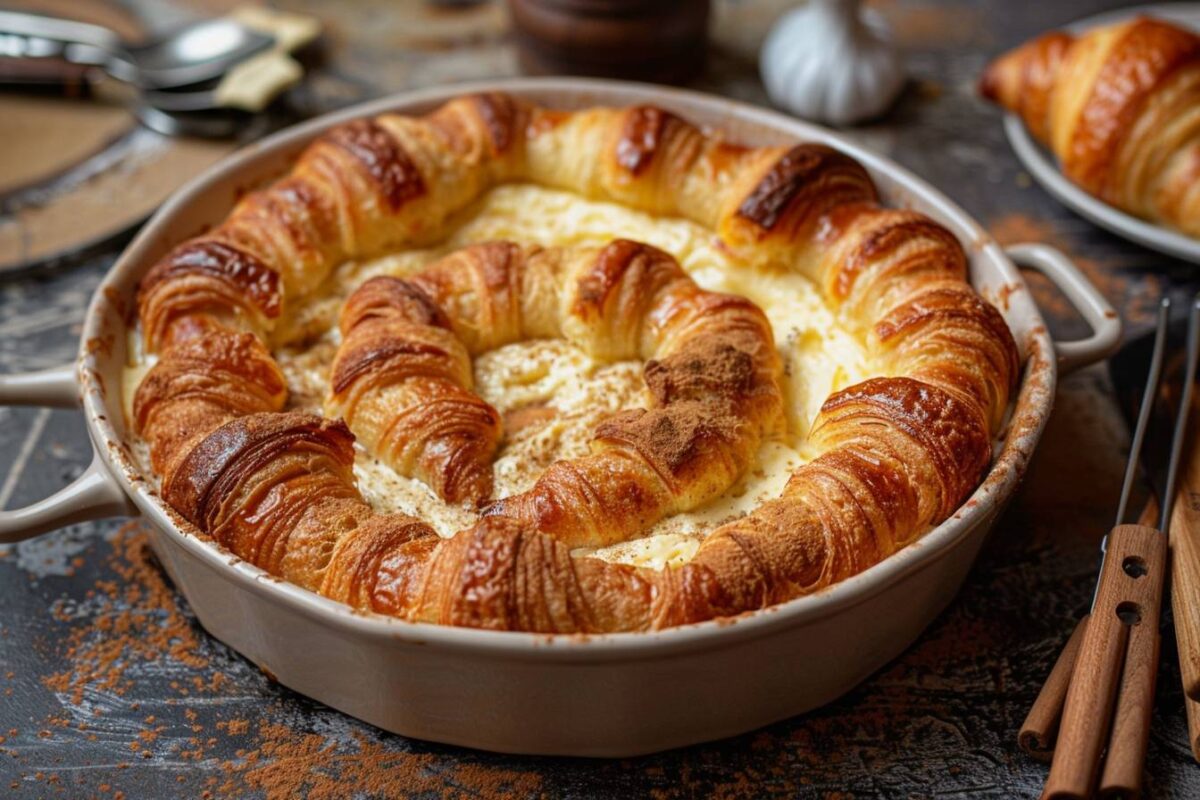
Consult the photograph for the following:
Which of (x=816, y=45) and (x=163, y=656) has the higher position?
(x=816, y=45)

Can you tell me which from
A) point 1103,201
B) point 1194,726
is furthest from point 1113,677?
point 1103,201

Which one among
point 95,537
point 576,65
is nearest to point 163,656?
point 95,537

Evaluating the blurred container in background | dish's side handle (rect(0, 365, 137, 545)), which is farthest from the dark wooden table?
the blurred container in background

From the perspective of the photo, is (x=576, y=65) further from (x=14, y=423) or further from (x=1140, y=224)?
(x=14, y=423)

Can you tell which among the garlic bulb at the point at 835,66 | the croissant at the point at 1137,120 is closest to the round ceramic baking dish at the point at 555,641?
Answer: the croissant at the point at 1137,120

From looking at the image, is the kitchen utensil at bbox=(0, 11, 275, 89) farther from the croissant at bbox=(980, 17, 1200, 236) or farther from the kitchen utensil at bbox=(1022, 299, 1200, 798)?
the kitchen utensil at bbox=(1022, 299, 1200, 798)

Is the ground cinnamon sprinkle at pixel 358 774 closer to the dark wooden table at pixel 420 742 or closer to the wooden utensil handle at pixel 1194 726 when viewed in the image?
the dark wooden table at pixel 420 742

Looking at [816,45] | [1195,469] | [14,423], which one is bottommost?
[14,423]
